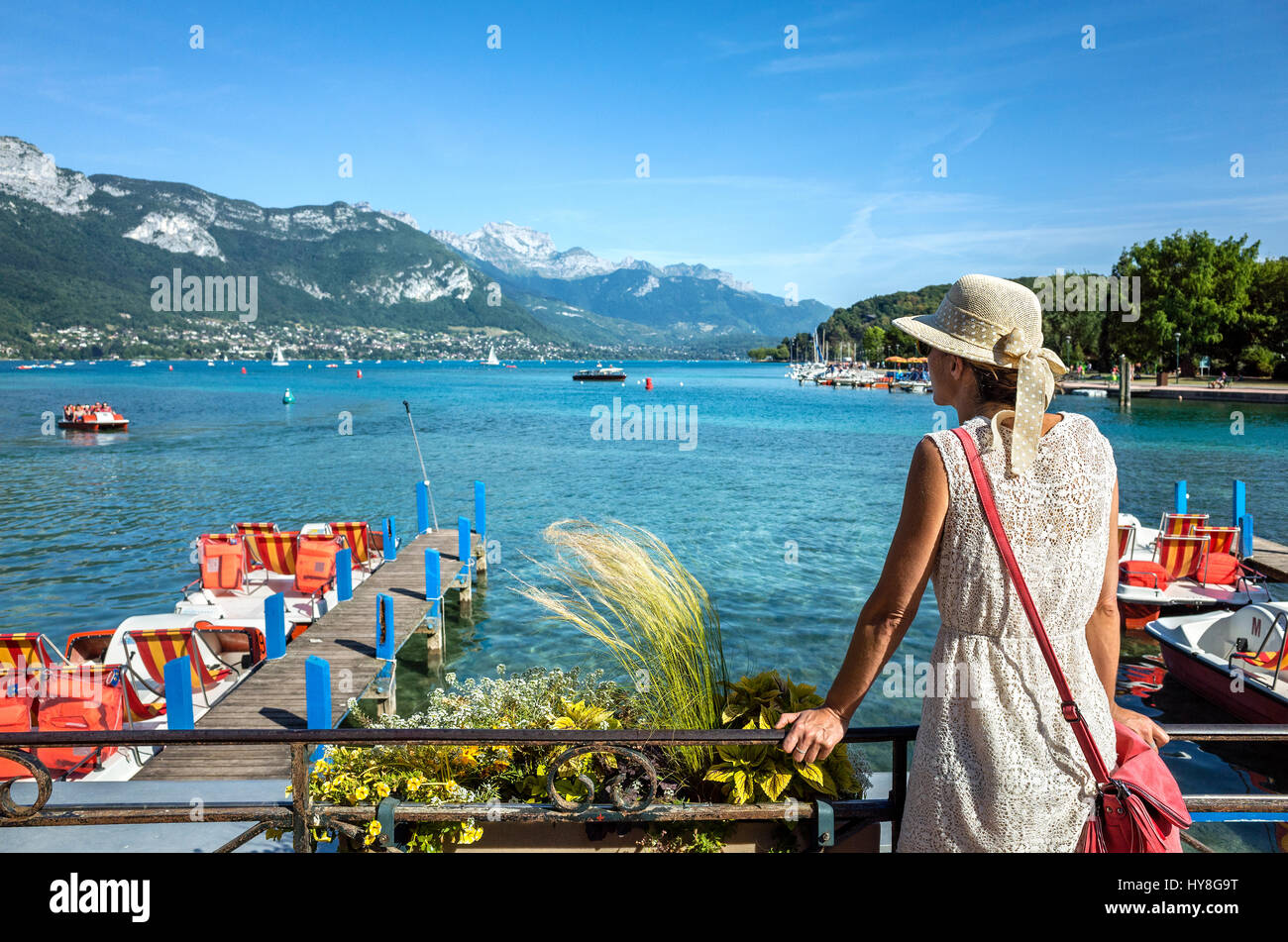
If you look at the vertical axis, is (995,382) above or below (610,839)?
above

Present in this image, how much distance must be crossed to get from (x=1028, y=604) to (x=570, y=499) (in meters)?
29.2

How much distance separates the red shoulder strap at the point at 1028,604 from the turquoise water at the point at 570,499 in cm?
357

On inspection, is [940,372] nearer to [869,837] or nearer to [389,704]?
[869,837]

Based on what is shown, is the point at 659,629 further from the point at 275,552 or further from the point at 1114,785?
the point at 275,552

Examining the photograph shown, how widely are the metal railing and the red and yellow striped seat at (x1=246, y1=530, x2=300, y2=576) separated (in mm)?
13668

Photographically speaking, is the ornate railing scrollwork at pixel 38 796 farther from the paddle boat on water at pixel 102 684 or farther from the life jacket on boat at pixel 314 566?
the life jacket on boat at pixel 314 566

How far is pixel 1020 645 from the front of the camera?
6.60 ft

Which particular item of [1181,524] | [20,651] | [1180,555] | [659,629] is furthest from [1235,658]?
[20,651]

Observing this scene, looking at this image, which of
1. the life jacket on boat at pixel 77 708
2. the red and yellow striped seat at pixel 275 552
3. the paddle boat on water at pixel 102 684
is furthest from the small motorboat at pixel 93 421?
the life jacket on boat at pixel 77 708

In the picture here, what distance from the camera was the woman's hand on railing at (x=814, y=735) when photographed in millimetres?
2414

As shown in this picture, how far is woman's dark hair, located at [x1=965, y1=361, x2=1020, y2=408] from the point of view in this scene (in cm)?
216

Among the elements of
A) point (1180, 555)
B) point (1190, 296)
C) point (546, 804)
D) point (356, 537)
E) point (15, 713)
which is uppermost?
point (1190, 296)

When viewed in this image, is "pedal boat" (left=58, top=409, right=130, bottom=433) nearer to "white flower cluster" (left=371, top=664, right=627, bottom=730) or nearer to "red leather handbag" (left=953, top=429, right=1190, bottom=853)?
"white flower cluster" (left=371, top=664, right=627, bottom=730)

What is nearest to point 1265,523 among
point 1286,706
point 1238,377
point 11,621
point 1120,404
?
point 1286,706
